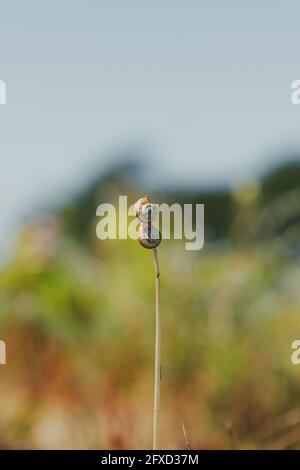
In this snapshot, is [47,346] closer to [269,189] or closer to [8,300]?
[8,300]

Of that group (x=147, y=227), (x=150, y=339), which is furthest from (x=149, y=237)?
(x=150, y=339)

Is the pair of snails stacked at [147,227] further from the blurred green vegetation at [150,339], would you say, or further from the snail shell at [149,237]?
the blurred green vegetation at [150,339]

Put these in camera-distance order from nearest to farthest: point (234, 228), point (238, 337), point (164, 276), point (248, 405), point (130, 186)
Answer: point (248, 405)
point (238, 337)
point (164, 276)
point (234, 228)
point (130, 186)

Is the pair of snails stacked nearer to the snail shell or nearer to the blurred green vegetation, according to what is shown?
the snail shell

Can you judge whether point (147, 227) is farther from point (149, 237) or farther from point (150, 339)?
point (150, 339)

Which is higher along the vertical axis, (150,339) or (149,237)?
(149,237)

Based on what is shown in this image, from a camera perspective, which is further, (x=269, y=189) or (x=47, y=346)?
(x=269, y=189)

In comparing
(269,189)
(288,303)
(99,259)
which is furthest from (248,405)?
(269,189)

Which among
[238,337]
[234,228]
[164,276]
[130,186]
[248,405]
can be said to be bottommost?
[248,405]
